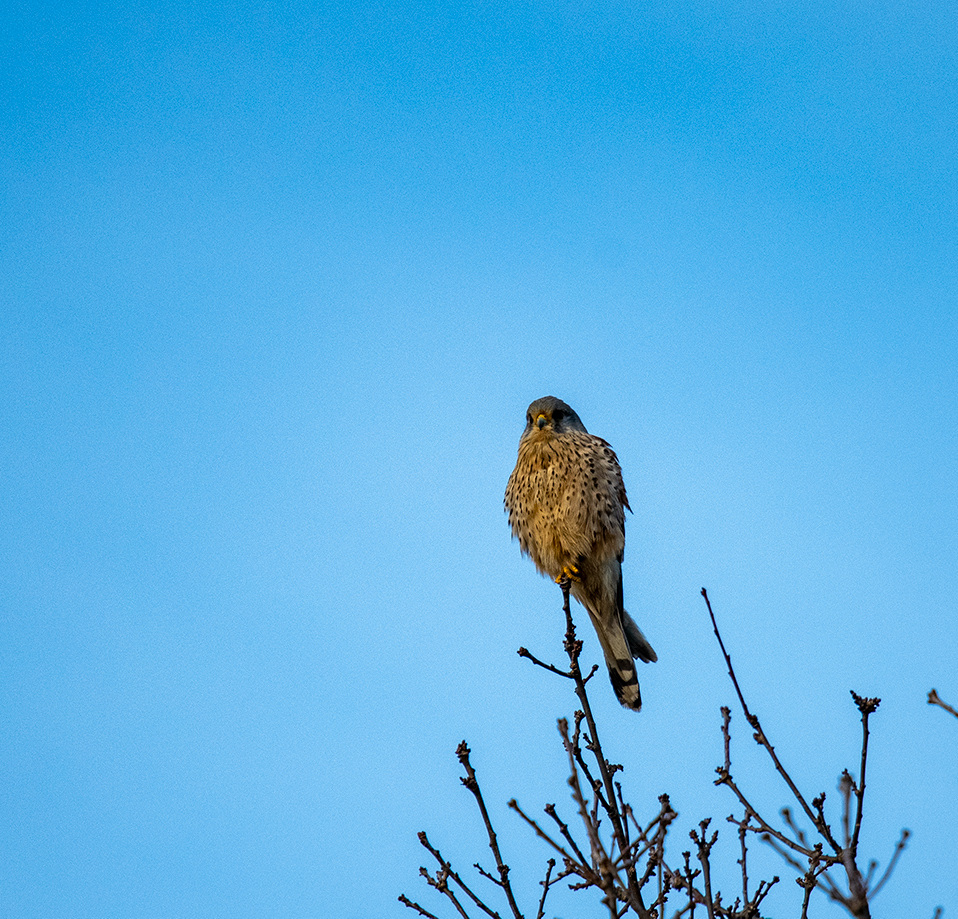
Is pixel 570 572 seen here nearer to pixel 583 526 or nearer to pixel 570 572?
pixel 570 572

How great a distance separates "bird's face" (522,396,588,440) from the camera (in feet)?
19.2

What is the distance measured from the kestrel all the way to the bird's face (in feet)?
0.04

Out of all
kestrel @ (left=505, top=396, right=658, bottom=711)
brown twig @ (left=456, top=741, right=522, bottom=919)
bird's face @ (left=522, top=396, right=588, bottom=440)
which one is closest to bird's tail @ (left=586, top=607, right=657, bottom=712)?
kestrel @ (left=505, top=396, right=658, bottom=711)

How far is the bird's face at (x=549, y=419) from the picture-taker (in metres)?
5.85

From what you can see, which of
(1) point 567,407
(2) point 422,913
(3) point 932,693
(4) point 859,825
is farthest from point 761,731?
(1) point 567,407

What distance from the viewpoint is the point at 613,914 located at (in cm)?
226

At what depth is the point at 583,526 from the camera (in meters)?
5.43

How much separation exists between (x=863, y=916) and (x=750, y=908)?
4.35 ft

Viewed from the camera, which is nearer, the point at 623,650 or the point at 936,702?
the point at 936,702

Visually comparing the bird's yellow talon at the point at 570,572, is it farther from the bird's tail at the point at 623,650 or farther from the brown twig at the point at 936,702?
the brown twig at the point at 936,702

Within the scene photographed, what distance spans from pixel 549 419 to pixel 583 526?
0.76 meters

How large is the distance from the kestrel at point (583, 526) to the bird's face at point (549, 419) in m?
0.01

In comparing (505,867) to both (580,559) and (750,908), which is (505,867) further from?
(580,559)

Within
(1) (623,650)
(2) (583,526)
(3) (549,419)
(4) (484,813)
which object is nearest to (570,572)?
(2) (583,526)
